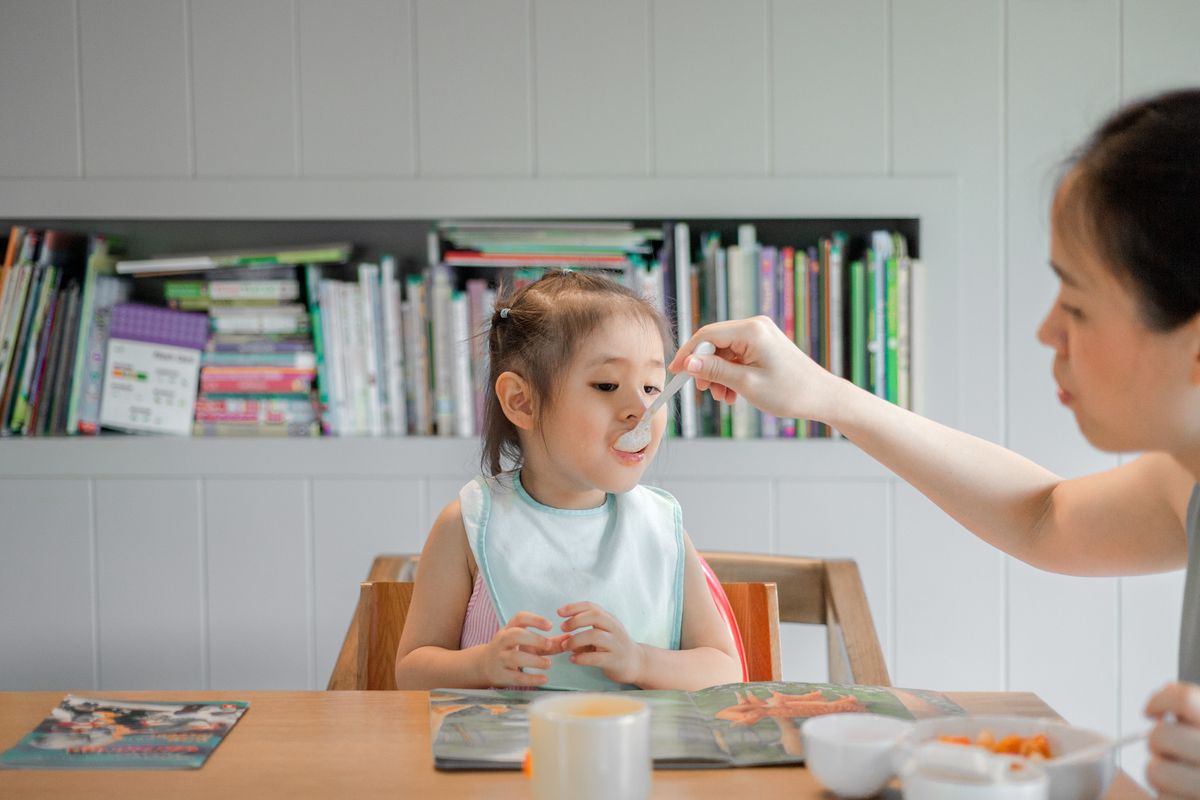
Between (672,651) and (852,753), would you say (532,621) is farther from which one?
(852,753)

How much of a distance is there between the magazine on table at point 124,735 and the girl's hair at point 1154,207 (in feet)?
2.78

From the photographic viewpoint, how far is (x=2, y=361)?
2.41 m

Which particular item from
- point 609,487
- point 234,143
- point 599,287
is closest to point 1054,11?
point 599,287

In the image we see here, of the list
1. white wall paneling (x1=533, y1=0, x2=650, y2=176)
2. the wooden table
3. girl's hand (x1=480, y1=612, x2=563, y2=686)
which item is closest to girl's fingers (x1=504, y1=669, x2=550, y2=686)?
girl's hand (x1=480, y1=612, x2=563, y2=686)

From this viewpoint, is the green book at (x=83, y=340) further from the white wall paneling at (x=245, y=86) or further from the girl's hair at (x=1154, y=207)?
the girl's hair at (x=1154, y=207)

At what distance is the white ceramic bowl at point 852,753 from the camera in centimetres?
81

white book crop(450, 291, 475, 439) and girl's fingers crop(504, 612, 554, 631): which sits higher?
white book crop(450, 291, 475, 439)

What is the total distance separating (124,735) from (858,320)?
167 centimetres

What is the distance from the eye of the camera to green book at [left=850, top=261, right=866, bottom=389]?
2.30 m

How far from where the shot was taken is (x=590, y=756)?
75 cm

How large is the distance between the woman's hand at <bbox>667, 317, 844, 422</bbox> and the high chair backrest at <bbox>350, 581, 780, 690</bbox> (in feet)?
0.73

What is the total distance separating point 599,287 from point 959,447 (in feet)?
1.64

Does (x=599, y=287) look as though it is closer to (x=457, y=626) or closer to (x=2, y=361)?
(x=457, y=626)

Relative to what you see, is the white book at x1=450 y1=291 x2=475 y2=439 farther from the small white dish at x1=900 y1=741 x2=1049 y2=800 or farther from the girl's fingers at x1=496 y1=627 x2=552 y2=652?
the small white dish at x1=900 y1=741 x2=1049 y2=800
